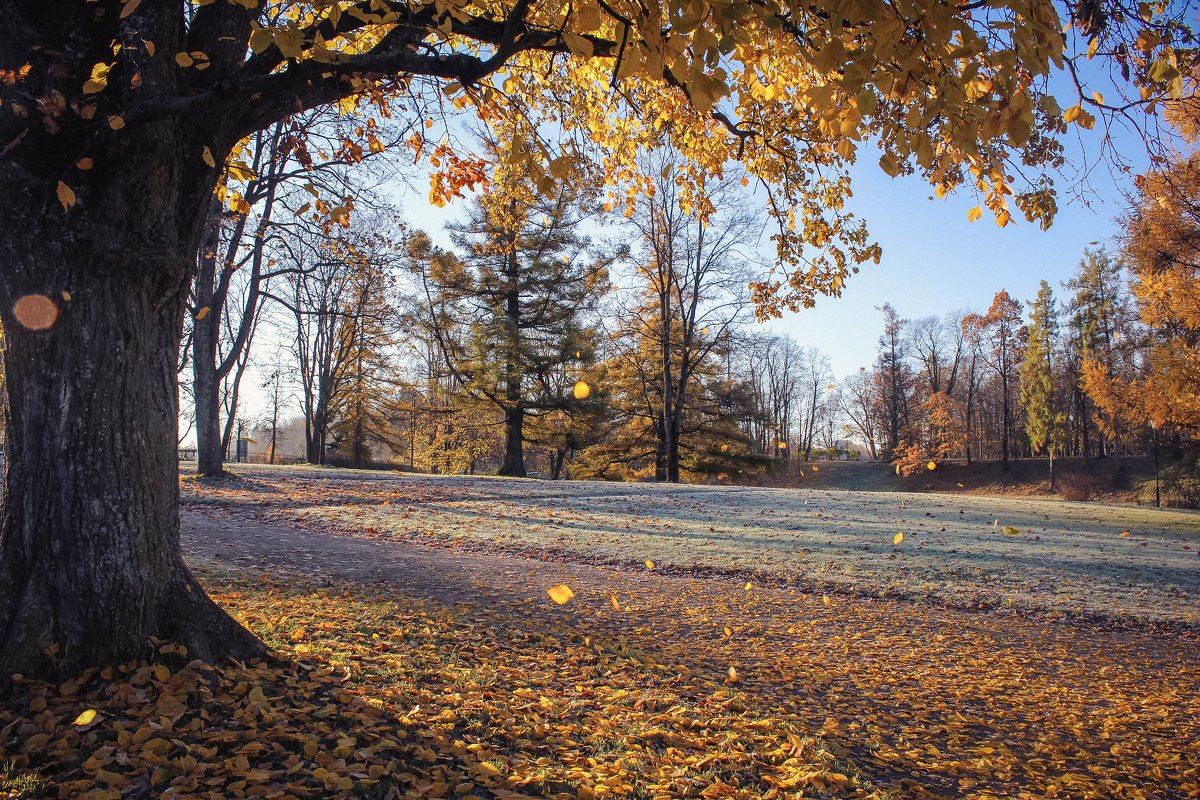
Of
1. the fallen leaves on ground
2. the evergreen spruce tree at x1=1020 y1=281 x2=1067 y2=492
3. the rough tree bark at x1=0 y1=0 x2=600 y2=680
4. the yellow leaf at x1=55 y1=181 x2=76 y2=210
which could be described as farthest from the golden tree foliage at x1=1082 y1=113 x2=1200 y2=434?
the evergreen spruce tree at x1=1020 y1=281 x2=1067 y2=492

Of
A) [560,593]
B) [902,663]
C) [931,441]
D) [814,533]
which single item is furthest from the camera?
[931,441]

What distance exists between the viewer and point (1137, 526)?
14.2 meters

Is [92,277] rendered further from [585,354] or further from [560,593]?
[585,354]

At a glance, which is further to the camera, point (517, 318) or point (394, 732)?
point (517, 318)

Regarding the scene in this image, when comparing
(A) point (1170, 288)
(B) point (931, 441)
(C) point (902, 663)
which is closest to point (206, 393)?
(C) point (902, 663)

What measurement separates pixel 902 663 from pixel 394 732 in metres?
3.94

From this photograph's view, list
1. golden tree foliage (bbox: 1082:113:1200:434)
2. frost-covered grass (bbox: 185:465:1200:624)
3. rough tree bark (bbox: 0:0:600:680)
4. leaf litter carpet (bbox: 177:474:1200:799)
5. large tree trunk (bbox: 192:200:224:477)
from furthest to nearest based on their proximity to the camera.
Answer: large tree trunk (bbox: 192:200:224:477) < golden tree foliage (bbox: 1082:113:1200:434) < frost-covered grass (bbox: 185:465:1200:624) < leaf litter carpet (bbox: 177:474:1200:799) < rough tree bark (bbox: 0:0:600:680)

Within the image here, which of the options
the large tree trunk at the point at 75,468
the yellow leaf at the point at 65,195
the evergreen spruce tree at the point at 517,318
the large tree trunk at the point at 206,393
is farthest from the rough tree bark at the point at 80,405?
the evergreen spruce tree at the point at 517,318

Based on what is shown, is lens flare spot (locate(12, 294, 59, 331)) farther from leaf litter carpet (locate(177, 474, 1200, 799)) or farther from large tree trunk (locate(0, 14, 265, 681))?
leaf litter carpet (locate(177, 474, 1200, 799))

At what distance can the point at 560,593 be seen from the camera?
650cm

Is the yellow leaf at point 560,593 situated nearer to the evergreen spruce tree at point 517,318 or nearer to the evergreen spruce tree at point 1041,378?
the evergreen spruce tree at point 517,318

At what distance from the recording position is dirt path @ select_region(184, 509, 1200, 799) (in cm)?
343

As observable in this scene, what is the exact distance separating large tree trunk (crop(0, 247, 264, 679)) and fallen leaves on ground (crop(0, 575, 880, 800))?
0.25 metres

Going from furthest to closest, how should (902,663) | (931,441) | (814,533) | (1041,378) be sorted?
1. (931,441)
2. (1041,378)
3. (814,533)
4. (902,663)
